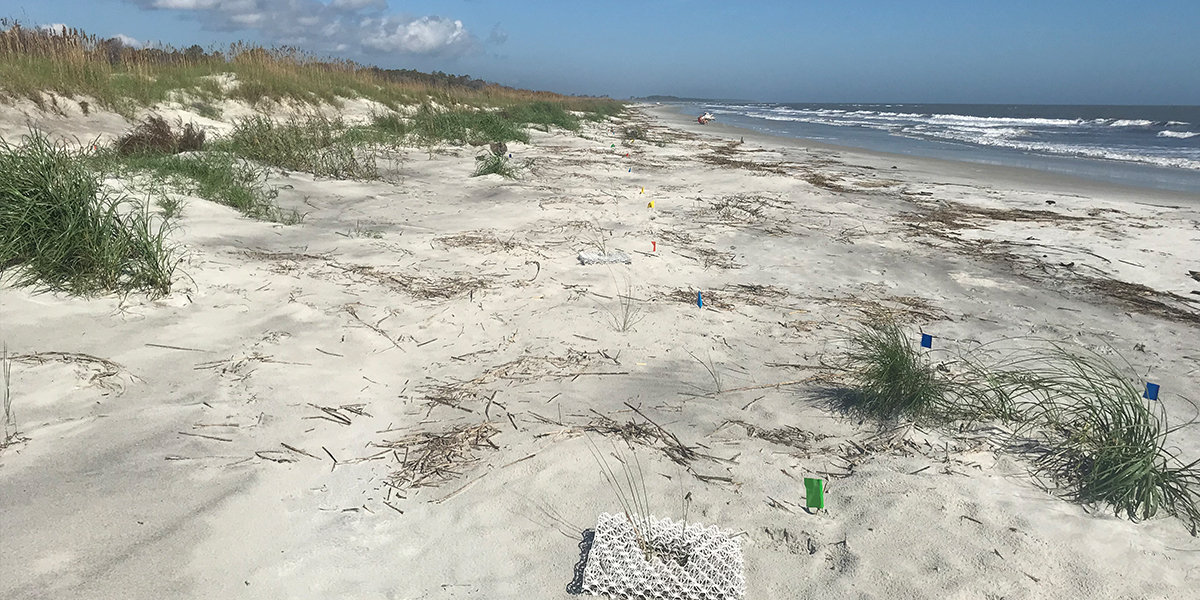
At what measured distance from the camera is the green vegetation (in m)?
1.97

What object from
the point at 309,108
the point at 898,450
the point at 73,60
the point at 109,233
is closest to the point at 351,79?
the point at 309,108

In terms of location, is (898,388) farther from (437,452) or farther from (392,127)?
(392,127)

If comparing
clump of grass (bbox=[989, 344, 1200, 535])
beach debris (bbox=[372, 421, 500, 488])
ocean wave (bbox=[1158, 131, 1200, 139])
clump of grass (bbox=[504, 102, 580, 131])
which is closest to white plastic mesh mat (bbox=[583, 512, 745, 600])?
beach debris (bbox=[372, 421, 500, 488])

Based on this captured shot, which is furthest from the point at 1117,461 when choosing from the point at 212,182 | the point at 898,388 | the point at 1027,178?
the point at 1027,178

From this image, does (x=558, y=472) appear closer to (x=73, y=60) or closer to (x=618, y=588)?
(x=618, y=588)

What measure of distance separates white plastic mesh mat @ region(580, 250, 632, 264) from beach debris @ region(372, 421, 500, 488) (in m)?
2.23

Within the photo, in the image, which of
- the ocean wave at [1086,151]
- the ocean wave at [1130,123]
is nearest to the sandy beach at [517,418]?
the ocean wave at [1086,151]

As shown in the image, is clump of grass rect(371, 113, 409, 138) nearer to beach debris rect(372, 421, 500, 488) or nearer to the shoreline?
the shoreline

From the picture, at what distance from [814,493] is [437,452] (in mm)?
1298

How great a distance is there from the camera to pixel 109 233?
10.4ft

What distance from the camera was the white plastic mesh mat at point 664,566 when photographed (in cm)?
167

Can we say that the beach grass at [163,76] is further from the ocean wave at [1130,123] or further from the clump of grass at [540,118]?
the ocean wave at [1130,123]

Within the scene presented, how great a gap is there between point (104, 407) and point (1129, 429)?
3547 mm

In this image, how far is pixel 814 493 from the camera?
2.01 metres
